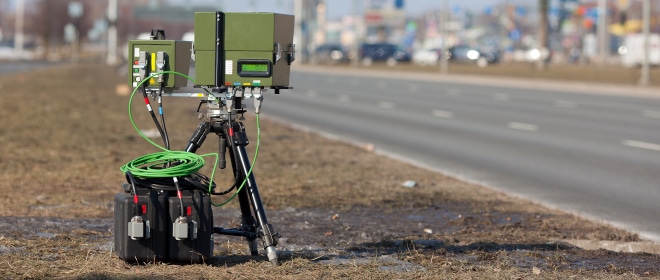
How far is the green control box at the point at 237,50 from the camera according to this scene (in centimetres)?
677

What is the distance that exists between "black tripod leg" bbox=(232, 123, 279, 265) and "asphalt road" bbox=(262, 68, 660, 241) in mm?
3742

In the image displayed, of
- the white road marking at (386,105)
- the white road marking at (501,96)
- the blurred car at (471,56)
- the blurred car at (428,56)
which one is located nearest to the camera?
the white road marking at (386,105)

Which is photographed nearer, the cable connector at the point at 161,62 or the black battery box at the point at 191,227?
the black battery box at the point at 191,227

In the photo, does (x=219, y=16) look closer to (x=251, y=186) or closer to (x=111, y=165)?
(x=251, y=186)

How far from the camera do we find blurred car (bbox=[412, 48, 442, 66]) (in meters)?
86.9

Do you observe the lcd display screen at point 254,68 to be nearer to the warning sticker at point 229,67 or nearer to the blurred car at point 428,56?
the warning sticker at point 229,67

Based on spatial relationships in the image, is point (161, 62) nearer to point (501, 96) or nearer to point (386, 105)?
point (386, 105)

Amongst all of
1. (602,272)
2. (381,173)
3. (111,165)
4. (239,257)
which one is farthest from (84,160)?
(602,272)

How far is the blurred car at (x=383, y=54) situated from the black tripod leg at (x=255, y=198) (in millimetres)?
81643

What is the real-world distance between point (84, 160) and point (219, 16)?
24.1 feet

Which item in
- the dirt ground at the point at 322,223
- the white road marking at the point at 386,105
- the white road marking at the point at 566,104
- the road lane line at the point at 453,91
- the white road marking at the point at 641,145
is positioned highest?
the road lane line at the point at 453,91

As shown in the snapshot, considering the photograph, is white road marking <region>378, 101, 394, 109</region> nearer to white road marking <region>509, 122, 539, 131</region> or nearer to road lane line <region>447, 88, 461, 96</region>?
road lane line <region>447, 88, 461, 96</region>

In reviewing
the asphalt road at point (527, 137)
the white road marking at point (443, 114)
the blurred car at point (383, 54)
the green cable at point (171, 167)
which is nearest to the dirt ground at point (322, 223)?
the green cable at point (171, 167)

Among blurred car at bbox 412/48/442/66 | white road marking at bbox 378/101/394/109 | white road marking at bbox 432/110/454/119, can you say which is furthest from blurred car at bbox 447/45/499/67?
white road marking at bbox 432/110/454/119
